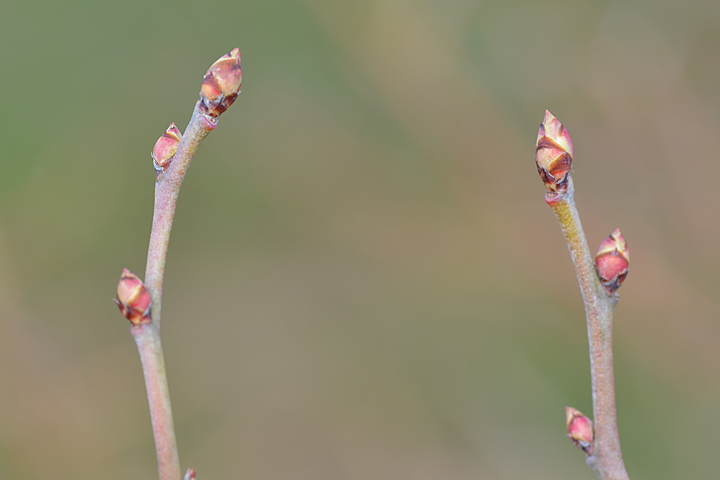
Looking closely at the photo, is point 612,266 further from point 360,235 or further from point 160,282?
point 360,235

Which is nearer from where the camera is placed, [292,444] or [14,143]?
[292,444]

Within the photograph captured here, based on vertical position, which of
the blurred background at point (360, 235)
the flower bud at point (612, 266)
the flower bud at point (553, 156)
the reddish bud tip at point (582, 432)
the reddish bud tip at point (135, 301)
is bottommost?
the reddish bud tip at point (582, 432)

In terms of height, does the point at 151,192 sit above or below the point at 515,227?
above

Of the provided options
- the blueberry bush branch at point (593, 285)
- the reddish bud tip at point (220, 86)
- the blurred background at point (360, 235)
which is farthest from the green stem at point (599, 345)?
the blurred background at point (360, 235)

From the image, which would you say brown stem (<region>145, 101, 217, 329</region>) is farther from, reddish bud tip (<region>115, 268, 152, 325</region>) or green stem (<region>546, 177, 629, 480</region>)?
green stem (<region>546, 177, 629, 480</region>)

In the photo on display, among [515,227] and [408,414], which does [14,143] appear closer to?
[408,414]

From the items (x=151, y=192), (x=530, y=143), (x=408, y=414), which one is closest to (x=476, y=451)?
(x=408, y=414)

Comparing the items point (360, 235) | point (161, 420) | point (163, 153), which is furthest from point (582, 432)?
point (360, 235)

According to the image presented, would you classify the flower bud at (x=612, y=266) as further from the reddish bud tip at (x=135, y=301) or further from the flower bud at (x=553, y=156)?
the reddish bud tip at (x=135, y=301)
